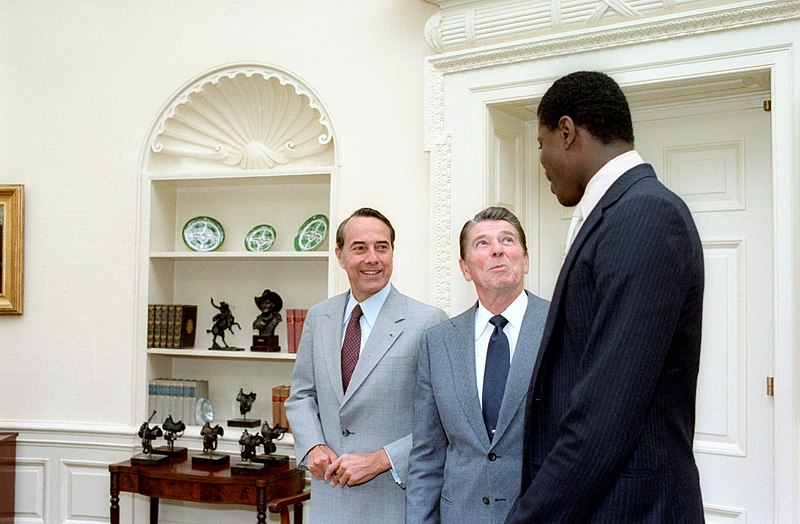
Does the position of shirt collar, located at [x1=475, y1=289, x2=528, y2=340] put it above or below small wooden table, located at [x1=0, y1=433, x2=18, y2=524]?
above

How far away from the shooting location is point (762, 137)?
3189mm

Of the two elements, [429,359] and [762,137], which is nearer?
[429,359]

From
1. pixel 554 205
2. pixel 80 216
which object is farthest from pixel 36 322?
pixel 554 205

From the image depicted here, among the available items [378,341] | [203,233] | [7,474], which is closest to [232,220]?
[203,233]

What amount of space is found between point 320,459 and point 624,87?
1.81 m

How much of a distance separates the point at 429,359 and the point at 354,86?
1.98 metres

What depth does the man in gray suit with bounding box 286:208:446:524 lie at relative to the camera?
2.57 meters

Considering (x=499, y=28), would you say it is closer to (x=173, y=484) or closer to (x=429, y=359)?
(x=429, y=359)

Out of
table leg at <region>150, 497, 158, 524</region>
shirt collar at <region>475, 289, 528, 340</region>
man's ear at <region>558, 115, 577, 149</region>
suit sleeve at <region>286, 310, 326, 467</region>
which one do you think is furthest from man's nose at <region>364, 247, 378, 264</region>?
table leg at <region>150, 497, 158, 524</region>

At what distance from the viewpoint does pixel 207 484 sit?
369 cm

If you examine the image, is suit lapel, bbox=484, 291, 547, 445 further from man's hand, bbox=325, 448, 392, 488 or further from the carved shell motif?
the carved shell motif

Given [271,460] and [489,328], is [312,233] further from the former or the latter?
[489,328]

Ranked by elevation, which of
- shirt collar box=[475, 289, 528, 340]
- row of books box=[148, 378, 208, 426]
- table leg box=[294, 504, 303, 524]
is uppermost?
shirt collar box=[475, 289, 528, 340]

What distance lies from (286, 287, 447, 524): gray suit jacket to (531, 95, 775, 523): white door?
1251 mm
